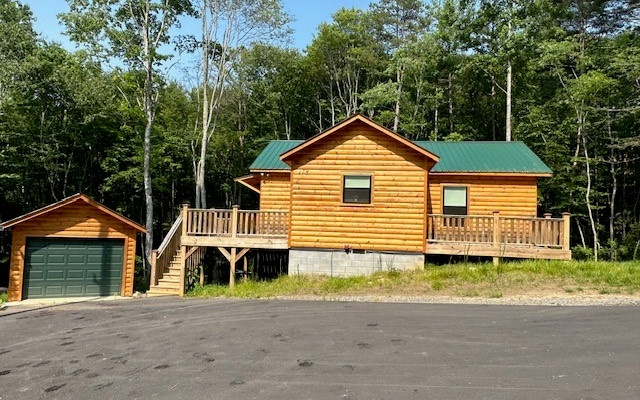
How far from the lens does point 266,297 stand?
1183 centimetres

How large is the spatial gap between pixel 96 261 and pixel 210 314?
24.3 ft

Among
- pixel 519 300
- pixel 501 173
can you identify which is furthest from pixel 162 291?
pixel 501 173

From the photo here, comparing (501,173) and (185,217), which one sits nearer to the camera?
(185,217)

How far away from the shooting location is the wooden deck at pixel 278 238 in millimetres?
12562

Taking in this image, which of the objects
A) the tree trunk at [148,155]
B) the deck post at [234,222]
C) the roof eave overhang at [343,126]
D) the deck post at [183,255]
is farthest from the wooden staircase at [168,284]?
the tree trunk at [148,155]

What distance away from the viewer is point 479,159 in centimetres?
1600

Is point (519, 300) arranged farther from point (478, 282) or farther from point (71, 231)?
point (71, 231)

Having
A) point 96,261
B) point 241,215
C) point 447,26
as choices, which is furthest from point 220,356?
point 447,26

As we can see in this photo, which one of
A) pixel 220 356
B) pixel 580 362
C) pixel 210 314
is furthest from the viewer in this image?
pixel 210 314

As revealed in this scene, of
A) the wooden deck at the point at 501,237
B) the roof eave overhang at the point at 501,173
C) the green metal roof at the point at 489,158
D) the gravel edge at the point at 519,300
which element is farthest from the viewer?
the green metal roof at the point at 489,158

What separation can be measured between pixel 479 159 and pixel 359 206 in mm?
5825

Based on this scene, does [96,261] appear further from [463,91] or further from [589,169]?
[463,91]

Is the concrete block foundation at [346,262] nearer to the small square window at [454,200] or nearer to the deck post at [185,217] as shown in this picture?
the small square window at [454,200]

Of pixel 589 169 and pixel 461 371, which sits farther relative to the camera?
pixel 589 169
